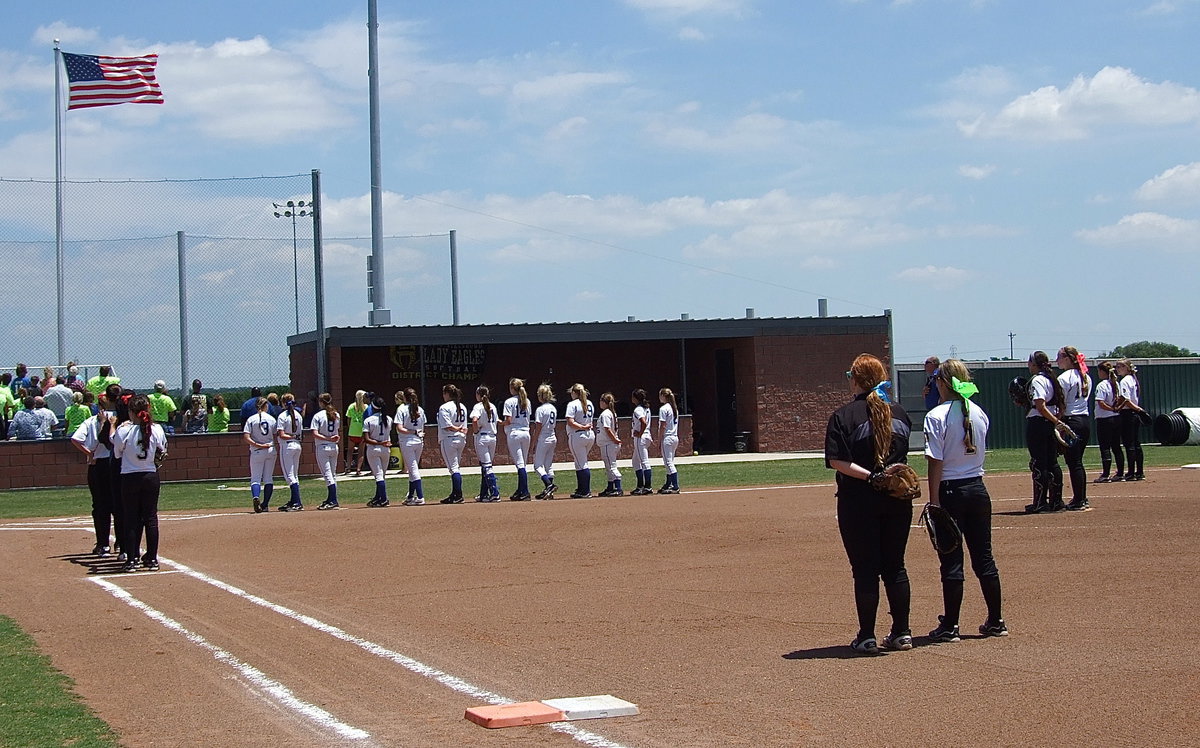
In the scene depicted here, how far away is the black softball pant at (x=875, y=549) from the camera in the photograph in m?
7.64

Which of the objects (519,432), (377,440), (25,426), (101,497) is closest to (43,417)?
(25,426)

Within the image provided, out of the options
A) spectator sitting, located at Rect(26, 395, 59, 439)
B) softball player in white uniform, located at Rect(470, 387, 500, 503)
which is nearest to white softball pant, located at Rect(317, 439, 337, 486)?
softball player in white uniform, located at Rect(470, 387, 500, 503)

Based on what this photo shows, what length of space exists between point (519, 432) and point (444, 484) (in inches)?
182

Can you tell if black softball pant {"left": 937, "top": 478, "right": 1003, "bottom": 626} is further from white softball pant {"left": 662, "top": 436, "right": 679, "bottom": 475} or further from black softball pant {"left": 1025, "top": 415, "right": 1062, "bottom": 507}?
white softball pant {"left": 662, "top": 436, "right": 679, "bottom": 475}

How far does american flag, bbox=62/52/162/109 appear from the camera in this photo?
98.2 feet

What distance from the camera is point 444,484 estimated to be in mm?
24953

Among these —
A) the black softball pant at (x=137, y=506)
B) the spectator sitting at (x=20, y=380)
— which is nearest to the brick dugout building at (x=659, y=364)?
the spectator sitting at (x=20, y=380)

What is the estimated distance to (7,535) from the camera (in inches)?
659

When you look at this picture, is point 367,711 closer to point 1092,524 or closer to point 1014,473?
point 1092,524

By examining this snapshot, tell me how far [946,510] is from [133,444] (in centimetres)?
804

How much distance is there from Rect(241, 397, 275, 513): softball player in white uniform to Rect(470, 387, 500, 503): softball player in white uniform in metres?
3.10

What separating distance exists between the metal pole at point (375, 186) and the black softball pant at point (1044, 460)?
62.1 feet

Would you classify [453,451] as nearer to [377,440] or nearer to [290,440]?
[377,440]

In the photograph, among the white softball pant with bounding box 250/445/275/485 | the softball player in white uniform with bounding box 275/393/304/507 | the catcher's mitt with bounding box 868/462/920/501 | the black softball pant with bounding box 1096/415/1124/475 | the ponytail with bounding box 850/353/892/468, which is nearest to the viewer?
the catcher's mitt with bounding box 868/462/920/501
